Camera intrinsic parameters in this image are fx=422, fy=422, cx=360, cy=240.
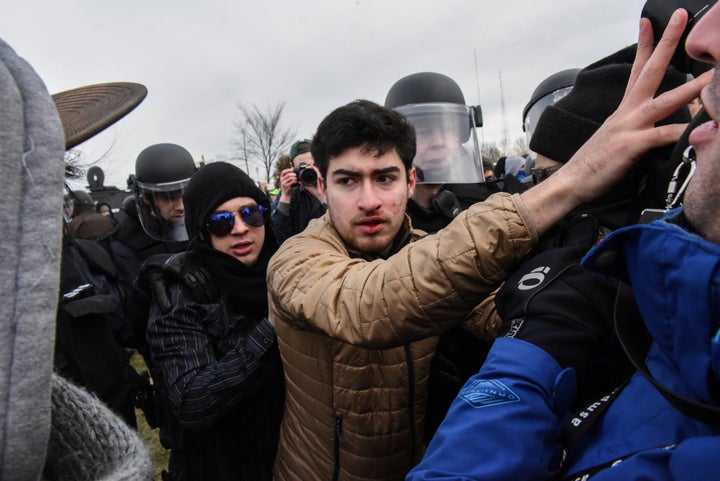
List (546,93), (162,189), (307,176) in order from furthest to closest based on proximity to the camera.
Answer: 1. (162,189)
2. (546,93)
3. (307,176)

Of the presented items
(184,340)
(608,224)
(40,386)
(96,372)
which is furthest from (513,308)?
(96,372)

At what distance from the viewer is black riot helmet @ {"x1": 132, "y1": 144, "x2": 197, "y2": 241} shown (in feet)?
11.6

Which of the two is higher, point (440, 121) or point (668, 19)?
point (668, 19)

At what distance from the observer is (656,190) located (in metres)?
0.92

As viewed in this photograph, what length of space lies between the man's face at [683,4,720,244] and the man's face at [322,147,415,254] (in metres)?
1.10

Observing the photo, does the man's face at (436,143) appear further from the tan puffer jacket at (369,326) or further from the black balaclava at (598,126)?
the black balaclava at (598,126)

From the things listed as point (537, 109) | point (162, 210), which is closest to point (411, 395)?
point (537, 109)

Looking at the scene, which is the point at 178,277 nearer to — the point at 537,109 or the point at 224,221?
the point at 224,221

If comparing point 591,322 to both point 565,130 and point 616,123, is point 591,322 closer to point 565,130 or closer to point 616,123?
point 616,123

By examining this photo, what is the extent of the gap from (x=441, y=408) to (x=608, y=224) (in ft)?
3.21

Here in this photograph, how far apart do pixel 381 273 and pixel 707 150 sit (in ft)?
2.25

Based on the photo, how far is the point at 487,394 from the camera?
809 millimetres

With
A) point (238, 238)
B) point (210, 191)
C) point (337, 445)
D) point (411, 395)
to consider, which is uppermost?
point (210, 191)

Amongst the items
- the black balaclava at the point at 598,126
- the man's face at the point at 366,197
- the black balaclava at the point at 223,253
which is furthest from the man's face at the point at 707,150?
the black balaclava at the point at 223,253
